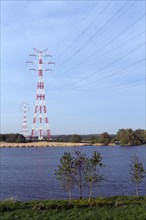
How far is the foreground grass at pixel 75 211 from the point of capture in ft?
46.2

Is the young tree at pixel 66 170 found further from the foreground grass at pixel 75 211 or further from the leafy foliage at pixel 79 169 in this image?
the foreground grass at pixel 75 211

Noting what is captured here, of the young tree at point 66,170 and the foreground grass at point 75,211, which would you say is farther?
the young tree at point 66,170

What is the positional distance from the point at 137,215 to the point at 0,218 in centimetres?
489

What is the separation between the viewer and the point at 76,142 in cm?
19475

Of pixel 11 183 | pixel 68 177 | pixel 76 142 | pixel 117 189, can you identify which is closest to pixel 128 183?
pixel 117 189

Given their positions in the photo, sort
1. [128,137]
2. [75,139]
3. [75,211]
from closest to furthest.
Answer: [75,211]
[128,137]
[75,139]

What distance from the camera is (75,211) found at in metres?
15.5

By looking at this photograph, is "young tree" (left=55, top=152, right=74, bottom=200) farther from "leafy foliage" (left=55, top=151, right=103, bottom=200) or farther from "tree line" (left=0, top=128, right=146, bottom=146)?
"tree line" (left=0, top=128, right=146, bottom=146)

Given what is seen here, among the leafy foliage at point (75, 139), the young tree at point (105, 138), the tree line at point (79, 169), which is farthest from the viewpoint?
the leafy foliage at point (75, 139)

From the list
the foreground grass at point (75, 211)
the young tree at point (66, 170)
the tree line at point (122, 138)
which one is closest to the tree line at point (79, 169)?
the young tree at point (66, 170)

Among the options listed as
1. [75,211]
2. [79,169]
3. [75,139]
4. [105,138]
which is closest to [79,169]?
[79,169]

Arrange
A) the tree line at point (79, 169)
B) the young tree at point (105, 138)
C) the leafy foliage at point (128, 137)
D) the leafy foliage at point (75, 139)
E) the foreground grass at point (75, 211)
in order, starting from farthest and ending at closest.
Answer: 1. the leafy foliage at point (75, 139)
2. the young tree at point (105, 138)
3. the leafy foliage at point (128, 137)
4. the tree line at point (79, 169)
5. the foreground grass at point (75, 211)

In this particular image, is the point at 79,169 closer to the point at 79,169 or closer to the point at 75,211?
the point at 79,169

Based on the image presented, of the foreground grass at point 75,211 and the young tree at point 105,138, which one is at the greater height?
the young tree at point 105,138
